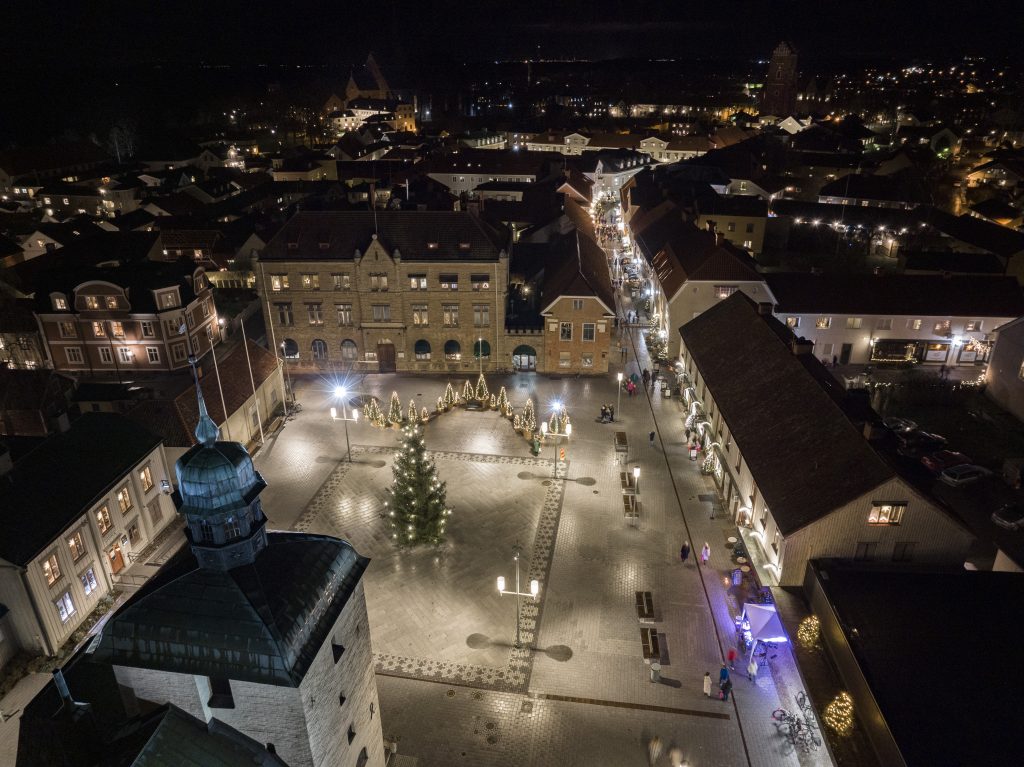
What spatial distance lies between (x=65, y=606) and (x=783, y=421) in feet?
121

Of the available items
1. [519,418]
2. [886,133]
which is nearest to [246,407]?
[519,418]

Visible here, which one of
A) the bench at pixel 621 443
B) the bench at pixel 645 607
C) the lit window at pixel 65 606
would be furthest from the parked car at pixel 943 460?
the lit window at pixel 65 606

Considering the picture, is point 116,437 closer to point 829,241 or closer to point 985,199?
point 829,241

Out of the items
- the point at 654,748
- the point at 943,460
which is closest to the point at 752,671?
the point at 654,748

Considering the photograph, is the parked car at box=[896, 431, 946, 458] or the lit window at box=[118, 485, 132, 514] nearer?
the lit window at box=[118, 485, 132, 514]

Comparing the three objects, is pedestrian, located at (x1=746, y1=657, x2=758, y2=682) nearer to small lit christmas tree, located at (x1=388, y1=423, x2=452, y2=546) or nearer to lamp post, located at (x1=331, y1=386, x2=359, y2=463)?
small lit christmas tree, located at (x1=388, y1=423, x2=452, y2=546)

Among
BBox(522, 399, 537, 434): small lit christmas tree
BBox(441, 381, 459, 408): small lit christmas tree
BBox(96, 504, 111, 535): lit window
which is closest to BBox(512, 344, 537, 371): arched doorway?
BBox(441, 381, 459, 408): small lit christmas tree

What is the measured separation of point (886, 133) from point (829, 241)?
348 feet

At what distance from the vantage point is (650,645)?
97.0 ft

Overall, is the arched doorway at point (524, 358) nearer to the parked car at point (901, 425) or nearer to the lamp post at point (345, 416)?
the lamp post at point (345, 416)

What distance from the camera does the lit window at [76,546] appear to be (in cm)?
3103

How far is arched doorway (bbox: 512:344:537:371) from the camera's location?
59.2 metres

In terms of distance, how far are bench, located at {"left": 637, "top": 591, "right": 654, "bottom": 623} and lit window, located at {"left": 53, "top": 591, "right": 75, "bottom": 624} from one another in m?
27.0

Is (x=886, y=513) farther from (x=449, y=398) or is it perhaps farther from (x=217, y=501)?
(x=449, y=398)
